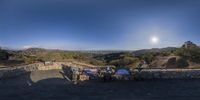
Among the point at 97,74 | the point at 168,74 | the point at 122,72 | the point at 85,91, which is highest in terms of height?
the point at 122,72

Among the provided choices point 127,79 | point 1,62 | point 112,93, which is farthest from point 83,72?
point 1,62

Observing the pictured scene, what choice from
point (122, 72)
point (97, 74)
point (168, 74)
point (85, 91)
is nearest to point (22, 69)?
point (97, 74)

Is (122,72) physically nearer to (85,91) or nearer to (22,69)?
(85,91)

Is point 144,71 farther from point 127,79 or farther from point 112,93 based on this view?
point 112,93

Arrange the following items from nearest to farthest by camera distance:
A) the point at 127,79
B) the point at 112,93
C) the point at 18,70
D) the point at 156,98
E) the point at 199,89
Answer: the point at 156,98
the point at 112,93
the point at 199,89
the point at 127,79
the point at 18,70

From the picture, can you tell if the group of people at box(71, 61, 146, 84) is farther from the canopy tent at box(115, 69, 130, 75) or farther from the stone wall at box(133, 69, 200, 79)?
the stone wall at box(133, 69, 200, 79)

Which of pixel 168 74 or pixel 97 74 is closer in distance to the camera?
pixel 97 74

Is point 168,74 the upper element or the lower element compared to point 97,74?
lower

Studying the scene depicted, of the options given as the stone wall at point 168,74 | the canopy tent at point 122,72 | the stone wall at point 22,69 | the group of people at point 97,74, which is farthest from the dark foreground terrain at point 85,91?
the stone wall at point 168,74
